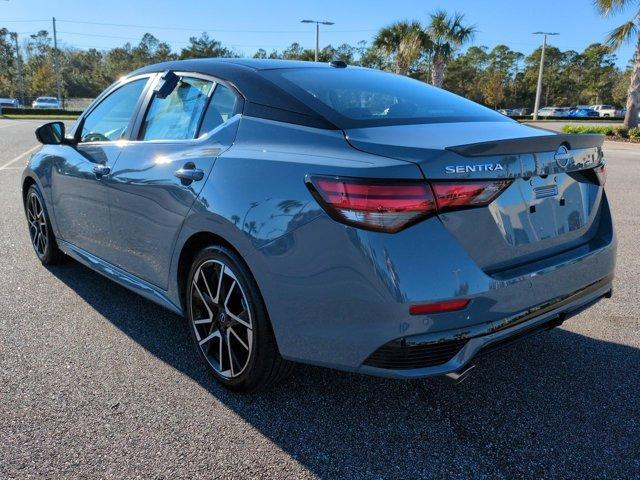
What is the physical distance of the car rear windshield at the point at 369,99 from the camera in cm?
253

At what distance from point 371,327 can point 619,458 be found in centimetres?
117

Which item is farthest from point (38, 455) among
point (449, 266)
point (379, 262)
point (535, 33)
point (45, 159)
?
point (535, 33)

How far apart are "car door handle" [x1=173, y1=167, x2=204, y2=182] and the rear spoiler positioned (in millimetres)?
1204

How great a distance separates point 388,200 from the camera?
2.00m

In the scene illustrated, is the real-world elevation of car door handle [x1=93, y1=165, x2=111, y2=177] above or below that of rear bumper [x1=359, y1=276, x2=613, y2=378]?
above

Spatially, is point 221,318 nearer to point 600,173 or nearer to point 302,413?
point 302,413

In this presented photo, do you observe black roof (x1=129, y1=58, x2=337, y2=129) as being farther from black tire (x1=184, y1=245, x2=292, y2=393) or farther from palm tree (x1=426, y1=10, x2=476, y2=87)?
palm tree (x1=426, y1=10, x2=476, y2=87)

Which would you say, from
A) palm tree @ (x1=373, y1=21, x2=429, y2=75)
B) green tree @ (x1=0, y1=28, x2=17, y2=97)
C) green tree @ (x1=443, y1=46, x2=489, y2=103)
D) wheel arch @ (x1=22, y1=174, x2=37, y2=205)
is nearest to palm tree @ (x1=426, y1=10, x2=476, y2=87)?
palm tree @ (x1=373, y1=21, x2=429, y2=75)

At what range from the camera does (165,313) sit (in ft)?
12.5

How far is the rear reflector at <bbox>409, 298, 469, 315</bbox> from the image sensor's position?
2.01 meters

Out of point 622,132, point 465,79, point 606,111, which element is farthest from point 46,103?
point 606,111

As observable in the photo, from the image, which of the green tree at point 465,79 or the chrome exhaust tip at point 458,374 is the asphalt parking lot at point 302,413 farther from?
the green tree at point 465,79

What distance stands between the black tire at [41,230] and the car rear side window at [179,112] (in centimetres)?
175

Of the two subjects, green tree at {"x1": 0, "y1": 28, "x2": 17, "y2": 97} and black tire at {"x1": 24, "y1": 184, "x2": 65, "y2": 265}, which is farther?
green tree at {"x1": 0, "y1": 28, "x2": 17, "y2": 97}
